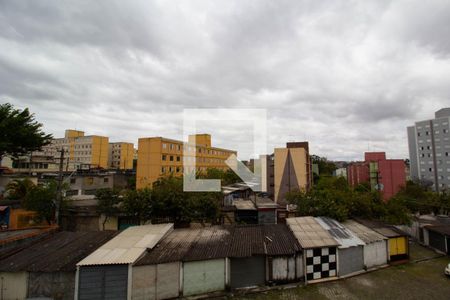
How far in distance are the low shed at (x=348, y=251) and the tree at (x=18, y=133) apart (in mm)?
24920

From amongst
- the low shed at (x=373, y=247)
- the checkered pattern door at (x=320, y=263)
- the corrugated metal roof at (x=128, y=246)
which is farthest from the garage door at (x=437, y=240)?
the corrugated metal roof at (x=128, y=246)

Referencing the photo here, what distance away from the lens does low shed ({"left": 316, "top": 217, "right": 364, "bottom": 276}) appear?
35.6ft

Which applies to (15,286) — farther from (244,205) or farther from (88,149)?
(88,149)

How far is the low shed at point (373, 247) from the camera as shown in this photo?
11.6 metres

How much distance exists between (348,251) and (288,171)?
22103mm

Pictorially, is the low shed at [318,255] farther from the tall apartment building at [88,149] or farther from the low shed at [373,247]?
the tall apartment building at [88,149]

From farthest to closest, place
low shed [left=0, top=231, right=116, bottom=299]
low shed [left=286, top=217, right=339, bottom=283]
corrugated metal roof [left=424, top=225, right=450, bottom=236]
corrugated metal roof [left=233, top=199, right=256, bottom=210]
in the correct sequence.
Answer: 1. corrugated metal roof [left=233, top=199, right=256, bottom=210]
2. corrugated metal roof [left=424, top=225, right=450, bottom=236]
3. low shed [left=286, top=217, right=339, bottom=283]
4. low shed [left=0, top=231, right=116, bottom=299]

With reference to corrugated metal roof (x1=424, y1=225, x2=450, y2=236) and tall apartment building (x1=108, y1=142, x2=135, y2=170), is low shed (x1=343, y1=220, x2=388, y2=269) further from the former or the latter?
tall apartment building (x1=108, y1=142, x2=135, y2=170)

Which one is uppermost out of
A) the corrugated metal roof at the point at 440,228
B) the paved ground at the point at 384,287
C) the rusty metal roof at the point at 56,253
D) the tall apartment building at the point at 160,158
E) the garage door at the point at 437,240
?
the tall apartment building at the point at 160,158

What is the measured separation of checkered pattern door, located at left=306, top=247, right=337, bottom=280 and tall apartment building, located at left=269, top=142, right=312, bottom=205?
21502 millimetres

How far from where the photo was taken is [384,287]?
9812 mm

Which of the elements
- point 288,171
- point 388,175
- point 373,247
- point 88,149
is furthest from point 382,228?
point 88,149

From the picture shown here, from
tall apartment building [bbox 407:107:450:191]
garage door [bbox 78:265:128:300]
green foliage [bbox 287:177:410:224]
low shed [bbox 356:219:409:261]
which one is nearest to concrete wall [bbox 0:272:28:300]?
garage door [bbox 78:265:128:300]

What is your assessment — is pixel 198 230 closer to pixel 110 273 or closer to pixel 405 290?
pixel 110 273
